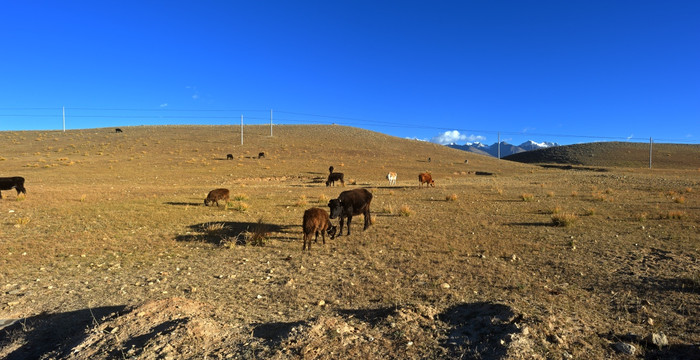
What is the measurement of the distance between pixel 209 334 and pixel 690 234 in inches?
519

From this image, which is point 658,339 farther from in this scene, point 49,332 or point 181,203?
point 181,203

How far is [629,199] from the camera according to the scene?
717 inches

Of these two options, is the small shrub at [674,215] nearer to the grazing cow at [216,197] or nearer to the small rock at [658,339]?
the small rock at [658,339]

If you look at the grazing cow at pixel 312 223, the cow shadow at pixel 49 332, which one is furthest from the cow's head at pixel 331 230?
the cow shadow at pixel 49 332

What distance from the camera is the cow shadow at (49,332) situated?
423cm

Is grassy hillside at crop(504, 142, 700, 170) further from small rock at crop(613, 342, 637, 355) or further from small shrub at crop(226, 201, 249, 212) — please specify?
small rock at crop(613, 342, 637, 355)

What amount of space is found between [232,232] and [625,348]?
9.83 metres

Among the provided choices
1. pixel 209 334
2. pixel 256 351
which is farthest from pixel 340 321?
pixel 209 334

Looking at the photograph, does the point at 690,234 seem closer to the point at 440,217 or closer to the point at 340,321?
the point at 440,217

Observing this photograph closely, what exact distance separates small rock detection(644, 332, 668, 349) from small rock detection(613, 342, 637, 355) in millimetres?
291

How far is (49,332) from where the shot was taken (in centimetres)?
479

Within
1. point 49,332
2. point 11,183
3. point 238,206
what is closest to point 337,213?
point 238,206

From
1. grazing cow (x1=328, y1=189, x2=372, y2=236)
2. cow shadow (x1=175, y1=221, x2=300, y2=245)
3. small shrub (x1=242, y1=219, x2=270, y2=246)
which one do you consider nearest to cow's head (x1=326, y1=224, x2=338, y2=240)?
grazing cow (x1=328, y1=189, x2=372, y2=236)

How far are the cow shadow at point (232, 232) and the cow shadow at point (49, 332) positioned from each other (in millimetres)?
4208
